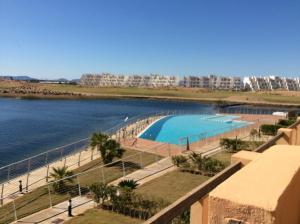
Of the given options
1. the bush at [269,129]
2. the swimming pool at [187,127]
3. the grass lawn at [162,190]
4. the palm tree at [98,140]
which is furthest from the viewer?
the swimming pool at [187,127]

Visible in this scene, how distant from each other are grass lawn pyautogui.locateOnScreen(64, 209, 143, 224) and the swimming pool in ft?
64.2

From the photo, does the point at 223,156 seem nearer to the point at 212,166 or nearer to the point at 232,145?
the point at 232,145

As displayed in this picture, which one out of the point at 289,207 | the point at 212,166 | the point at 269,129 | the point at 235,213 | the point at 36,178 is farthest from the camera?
the point at 269,129

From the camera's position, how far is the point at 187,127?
4075cm

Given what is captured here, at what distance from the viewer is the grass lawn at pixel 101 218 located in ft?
38.7

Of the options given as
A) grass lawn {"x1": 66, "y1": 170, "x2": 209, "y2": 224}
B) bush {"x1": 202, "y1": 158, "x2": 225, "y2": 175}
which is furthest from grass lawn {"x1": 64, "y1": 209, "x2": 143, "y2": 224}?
bush {"x1": 202, "y1": 158, "x2": 225, "y2": 175}

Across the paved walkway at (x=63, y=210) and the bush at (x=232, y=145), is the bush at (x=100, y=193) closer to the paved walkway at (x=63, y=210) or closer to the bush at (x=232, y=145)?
the paved walkway at (x=63, y=210)

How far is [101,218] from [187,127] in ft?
96.5

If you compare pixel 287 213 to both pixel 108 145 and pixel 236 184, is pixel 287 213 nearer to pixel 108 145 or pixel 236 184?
pixel 236 184

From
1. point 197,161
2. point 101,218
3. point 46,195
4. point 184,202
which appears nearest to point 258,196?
point 184,202

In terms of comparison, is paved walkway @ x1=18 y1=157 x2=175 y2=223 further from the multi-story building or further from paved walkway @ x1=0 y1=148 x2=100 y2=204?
the multi-story building

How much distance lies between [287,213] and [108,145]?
18516 millimetres

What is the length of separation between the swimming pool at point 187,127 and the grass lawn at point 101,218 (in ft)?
64.2

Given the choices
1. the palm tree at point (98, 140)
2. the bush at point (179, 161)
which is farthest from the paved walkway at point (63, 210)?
the palm tree at point (98, 140)
